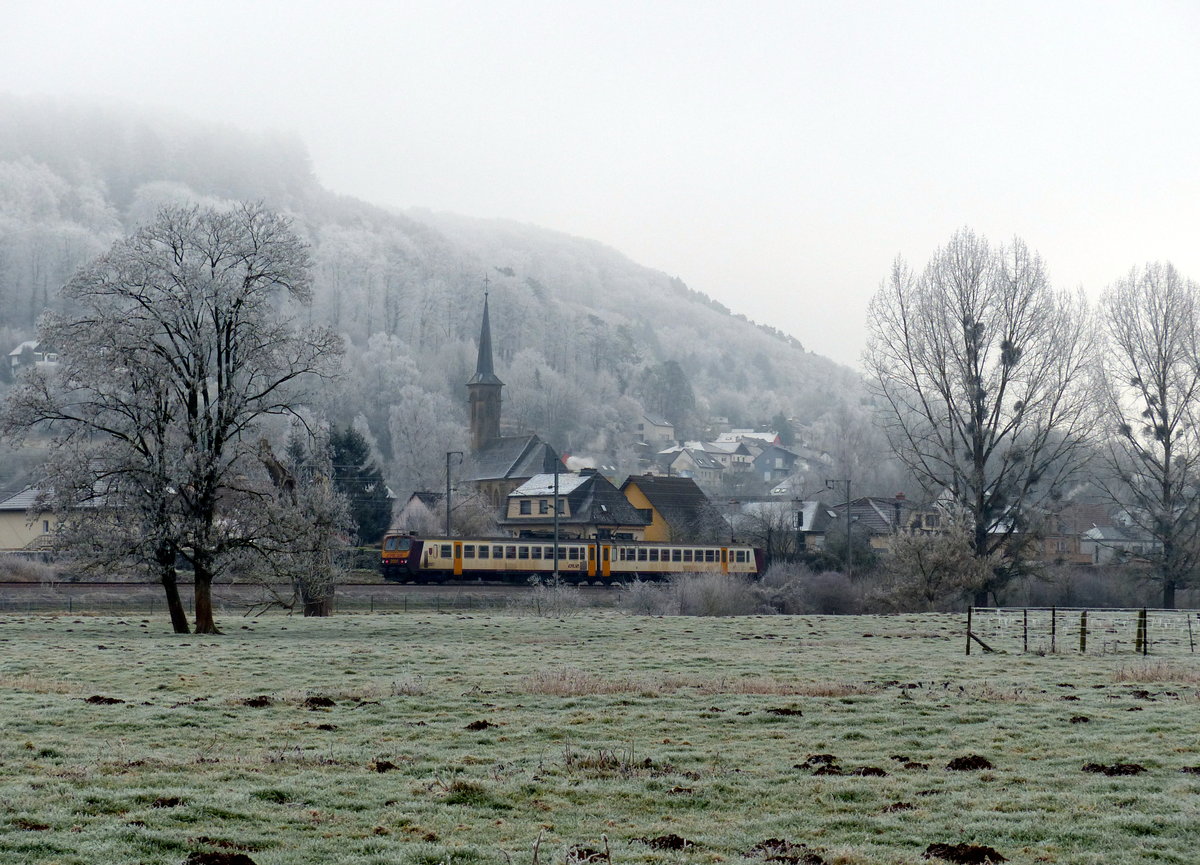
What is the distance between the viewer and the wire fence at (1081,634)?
26.8 metres

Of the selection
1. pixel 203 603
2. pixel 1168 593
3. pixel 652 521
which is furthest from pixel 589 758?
pixel 652 521

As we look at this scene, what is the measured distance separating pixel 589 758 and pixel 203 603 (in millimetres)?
23216

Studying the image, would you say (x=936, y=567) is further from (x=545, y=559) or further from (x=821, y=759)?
(x=821, y=759)

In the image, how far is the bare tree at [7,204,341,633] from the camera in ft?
103

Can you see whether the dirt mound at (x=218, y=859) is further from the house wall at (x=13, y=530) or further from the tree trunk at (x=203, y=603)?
the house wall at (x=13, y=530)

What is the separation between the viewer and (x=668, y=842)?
897 centimetres

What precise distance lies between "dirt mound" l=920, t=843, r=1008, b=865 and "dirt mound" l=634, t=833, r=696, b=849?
1.68 m

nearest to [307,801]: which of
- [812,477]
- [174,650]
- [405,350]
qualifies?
[174,650]

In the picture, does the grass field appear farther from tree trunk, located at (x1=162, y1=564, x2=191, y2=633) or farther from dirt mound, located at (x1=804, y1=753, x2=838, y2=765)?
tree trunk, located at (x1=162, y1=564, x2=191, y2=633)

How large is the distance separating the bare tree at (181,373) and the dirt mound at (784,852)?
25.1m

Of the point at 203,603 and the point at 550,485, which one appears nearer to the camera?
the point at 203,603

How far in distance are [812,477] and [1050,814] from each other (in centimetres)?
15149

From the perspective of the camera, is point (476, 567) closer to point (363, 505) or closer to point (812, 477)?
point (363, 505)

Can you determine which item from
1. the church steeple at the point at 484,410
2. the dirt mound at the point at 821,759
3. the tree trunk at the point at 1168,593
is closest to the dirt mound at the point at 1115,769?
the dirt mound at the point at 821,759
